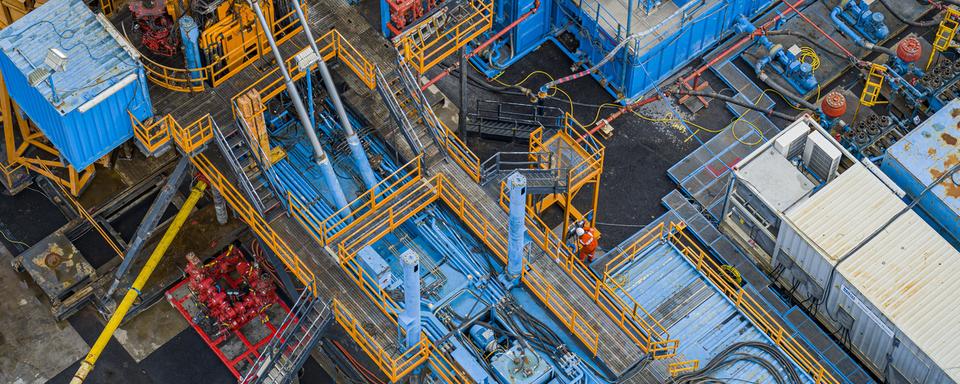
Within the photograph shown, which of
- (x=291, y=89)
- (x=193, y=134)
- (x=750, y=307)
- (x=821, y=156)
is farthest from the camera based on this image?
(x=821, y=156)

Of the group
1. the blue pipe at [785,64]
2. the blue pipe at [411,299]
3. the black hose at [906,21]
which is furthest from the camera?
the black hose at [906,21]

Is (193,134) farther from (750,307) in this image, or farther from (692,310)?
(750,307)

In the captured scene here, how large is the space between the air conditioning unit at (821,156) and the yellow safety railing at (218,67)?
58.8ft

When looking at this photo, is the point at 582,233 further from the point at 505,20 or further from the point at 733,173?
the point at 505,20

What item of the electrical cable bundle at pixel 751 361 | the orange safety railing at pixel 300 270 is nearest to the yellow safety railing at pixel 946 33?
the electrical cable bundle at pixel 751 361

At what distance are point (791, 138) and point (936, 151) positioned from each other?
5.03 m

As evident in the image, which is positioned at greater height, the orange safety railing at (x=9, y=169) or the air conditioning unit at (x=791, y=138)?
the orange safety railing at (x=9, y=169)

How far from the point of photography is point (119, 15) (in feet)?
205

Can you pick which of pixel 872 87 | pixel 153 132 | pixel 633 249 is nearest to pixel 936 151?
pixel 872 87

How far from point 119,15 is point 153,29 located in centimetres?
199

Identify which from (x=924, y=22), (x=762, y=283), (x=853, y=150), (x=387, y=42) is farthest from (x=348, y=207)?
(x=924, y=22)

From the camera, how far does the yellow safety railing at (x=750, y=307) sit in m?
61.3

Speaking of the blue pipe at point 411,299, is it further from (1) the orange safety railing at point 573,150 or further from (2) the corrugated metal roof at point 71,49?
(2) the corrugated metal roof at point 71,49

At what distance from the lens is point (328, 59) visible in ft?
206
